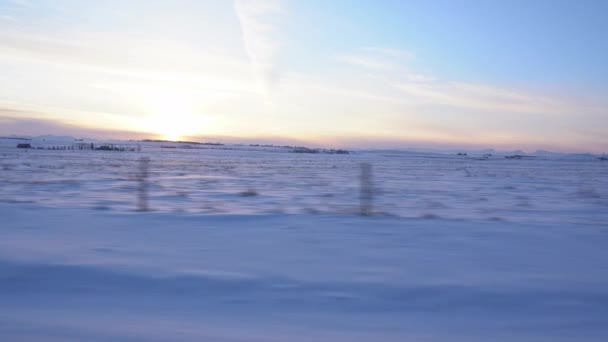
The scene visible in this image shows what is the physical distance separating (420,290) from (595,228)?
17.7ft

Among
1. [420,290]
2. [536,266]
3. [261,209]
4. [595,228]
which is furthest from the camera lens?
[261,209]

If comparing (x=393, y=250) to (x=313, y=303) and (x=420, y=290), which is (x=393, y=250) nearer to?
(x=420, y=290)

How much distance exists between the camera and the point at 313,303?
5.37 meters

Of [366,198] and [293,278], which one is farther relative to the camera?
[366,198]

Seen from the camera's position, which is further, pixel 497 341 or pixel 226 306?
pixel 226 306

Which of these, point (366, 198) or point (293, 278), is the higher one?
point (366, 198)

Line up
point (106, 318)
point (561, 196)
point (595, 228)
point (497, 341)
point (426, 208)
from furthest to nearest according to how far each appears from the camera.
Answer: point (561, 196)
point (426, 208)
point (595, 228)
point (106, 318)
point (497, 341)

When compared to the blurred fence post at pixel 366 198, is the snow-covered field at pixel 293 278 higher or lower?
lower

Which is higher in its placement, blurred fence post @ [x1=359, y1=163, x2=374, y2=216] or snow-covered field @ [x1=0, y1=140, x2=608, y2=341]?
blurred fence post @ [x1=359, y1=163, x2=374, y2=216]

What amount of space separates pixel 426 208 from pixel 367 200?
10.7ft

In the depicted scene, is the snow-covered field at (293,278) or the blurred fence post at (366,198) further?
the blurred fence post at (366,198)

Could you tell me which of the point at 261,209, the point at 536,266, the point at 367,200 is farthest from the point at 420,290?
the point at 261,209

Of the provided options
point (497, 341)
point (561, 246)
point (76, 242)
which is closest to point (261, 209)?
point (76, 242)

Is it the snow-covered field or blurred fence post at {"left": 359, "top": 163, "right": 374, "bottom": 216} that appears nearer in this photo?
the snow-covered field
